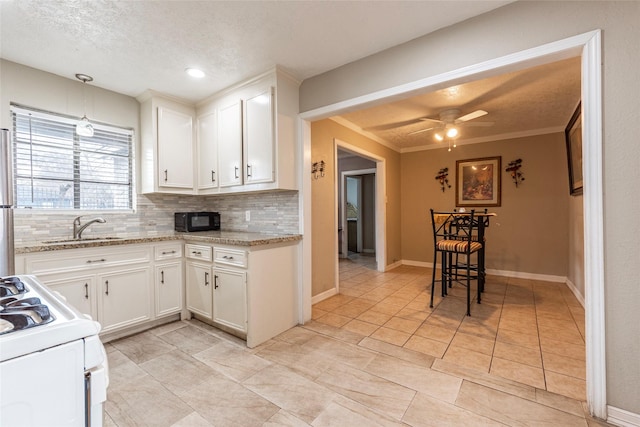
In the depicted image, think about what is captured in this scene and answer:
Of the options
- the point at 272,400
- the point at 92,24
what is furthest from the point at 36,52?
the point at 272,400

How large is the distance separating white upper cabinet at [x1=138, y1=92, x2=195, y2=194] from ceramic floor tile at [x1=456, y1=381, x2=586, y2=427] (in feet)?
10.7

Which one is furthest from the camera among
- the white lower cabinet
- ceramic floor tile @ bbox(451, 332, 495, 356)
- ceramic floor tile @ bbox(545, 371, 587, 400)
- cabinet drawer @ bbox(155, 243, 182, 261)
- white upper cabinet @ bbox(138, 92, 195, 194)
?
white upper cabinet @ bbox(138, 92, 195, 194)

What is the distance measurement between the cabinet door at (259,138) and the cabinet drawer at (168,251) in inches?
39.7

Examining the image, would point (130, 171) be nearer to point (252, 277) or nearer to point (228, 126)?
point (228, 126)

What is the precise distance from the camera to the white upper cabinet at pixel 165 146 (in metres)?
2.99

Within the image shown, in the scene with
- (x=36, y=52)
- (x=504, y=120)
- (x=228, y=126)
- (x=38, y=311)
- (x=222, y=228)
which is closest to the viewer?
(x=38, y=311)

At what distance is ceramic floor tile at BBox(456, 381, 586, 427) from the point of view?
4.95 ft

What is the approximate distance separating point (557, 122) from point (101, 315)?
5.95 meters

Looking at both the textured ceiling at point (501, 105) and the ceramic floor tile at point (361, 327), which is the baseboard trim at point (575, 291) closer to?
the textured ceiling at point (501, 105)

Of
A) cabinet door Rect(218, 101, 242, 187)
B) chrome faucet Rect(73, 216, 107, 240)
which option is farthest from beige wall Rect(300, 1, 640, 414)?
chrome faucet Rect(73, 216, 107, 240)

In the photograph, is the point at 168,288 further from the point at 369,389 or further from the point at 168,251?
the point at 369,389

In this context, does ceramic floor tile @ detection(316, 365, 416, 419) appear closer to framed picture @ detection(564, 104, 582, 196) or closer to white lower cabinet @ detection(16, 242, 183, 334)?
white lower cabinet @ detection(16, 242, 183, 334)

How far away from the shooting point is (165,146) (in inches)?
120

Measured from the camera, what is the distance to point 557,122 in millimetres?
3971
